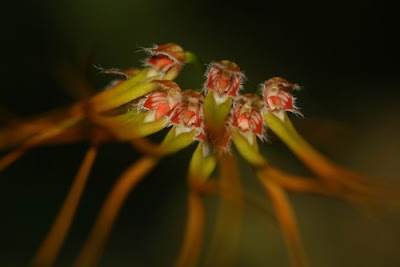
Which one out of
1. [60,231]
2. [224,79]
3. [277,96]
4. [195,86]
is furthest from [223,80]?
[195,86]

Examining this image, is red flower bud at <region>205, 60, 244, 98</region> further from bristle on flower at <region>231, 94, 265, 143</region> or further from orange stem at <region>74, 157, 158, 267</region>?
orange stem at <region>74, 157, 158, 267</region>

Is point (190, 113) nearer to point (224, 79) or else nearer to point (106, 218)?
point (224, 79)

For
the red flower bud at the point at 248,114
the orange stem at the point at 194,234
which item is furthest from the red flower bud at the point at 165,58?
the orange stem at the point at 194,234

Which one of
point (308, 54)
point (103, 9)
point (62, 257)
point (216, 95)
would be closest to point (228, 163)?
point (216, 95)

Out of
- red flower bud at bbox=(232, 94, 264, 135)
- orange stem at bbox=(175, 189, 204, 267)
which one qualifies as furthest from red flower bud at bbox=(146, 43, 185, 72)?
orange stem at bbox=(175, 189, 204, 267)

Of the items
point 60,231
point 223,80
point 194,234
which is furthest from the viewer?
point 223,80

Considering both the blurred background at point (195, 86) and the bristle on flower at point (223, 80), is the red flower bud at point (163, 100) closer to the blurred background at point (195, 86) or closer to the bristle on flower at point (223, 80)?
the bristle on flower at point (223, 80)

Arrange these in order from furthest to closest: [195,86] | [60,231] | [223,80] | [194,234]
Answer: [195,86] < [223,80] < [194,234] < [60,231]
